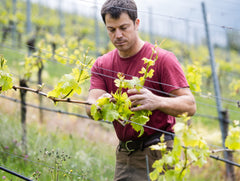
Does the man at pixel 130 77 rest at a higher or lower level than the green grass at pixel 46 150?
higher

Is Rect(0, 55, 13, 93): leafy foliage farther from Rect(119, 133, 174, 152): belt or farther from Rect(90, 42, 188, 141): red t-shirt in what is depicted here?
Rect(119, 133, 174, 152): belt

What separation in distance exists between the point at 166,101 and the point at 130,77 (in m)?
0.46

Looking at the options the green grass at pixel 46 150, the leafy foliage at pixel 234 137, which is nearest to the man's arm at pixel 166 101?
the leafy foliage at pixel 234 137

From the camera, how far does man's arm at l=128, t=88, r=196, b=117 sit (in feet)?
5.40

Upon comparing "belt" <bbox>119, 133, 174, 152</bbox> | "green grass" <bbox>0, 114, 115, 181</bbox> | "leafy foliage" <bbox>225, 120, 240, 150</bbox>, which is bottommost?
"green grass" <bbox>0, 114, 115, 181</bbox>

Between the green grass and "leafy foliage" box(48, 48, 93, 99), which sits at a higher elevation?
"leafy foliage" box(48, 48, 93, 99)

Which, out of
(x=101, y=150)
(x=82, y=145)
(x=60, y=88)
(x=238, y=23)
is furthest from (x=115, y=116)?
(x=238, y=23)

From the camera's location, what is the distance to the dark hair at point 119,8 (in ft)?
6.69

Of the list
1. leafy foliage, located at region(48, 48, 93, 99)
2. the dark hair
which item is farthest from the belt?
the dark hair

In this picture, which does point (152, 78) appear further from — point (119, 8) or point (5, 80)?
point (5, 80)

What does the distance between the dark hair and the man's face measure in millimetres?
Result: 26

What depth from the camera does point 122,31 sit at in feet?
6.76

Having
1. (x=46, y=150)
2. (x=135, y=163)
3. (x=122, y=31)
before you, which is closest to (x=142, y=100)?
(x=122, y=31)

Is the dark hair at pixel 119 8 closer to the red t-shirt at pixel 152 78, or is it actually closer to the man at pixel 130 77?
the man at pixel 130 77
